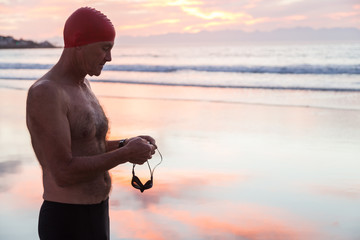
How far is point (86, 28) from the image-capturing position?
6.49ft

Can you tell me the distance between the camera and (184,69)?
25922mm

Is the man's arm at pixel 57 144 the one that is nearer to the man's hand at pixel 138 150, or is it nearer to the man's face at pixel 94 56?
the man's hand at pixel 138 150

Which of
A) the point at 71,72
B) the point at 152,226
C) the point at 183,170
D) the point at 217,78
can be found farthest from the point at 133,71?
the point at 71,72

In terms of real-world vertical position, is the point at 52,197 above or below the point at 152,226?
above

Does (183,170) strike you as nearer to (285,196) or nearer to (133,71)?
(285,196)

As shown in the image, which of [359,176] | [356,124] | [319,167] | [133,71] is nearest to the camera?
[359,176]

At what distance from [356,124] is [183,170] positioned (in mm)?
4530

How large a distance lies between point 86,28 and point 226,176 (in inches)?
177

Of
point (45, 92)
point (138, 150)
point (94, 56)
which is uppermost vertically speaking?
point (94, 56)

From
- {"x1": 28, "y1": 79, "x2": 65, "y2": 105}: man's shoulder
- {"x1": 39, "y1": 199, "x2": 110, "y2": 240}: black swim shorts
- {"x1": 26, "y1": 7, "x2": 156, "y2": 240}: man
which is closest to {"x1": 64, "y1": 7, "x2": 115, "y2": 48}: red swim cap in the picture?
{"x1": 26, "y1": 7, "x2": 156, "y2": 240}: man

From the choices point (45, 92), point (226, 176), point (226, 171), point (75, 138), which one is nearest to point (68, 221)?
point (75, 138)

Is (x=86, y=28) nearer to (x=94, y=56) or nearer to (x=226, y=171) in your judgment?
(x=94, y=56)

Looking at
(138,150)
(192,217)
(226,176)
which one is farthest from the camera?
(226,176)

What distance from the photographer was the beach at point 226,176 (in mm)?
4676
